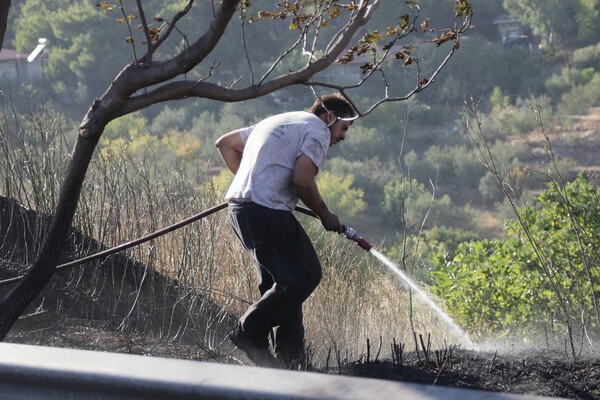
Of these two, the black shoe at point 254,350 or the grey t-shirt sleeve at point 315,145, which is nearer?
the grey t-shirt sleeve at point 315,145

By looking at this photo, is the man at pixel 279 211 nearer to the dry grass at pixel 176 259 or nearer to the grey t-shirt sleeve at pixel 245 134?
the grey t-shirt sleeve at pixel 245 134

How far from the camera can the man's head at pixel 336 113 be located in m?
5.58

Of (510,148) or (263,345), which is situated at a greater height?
(510,148)

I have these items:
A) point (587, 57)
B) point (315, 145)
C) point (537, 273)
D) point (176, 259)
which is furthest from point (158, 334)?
point (587, 57)

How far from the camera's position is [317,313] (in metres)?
7.41

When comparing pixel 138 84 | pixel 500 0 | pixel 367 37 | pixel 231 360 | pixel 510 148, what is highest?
pixel 500 0

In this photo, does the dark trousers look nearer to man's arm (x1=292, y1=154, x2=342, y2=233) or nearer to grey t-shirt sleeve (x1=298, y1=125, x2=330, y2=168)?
man's arm (x1=292, y1=154, x2=342, y2=233)

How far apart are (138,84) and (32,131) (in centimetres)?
306

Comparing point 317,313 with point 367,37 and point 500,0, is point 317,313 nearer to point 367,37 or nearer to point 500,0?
point 367,37

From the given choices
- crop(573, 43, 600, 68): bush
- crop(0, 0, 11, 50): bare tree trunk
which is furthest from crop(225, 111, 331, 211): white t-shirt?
crop(573, 43, 600, 68): bush

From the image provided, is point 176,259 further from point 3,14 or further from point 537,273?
point 3,14

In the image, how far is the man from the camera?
5.36m

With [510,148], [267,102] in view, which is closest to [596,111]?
[510,148]

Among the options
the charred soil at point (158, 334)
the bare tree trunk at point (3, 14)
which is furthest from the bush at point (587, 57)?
the bare tree trunk at point (3, 14)
